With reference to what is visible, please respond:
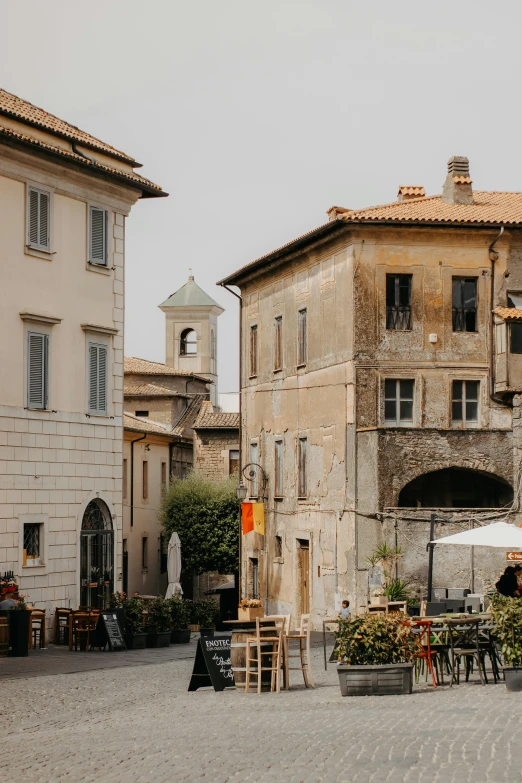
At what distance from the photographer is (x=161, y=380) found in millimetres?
73438

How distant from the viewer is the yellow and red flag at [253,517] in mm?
44438

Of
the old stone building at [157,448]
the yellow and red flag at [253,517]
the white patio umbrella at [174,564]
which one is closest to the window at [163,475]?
the old stone building at [157,448]

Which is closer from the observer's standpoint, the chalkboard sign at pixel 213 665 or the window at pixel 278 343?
the chalkboard sign at pixel 213 665

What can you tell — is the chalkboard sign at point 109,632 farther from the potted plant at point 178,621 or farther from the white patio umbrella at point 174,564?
the white patio umbrella at point 174,564

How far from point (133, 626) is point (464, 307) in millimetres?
15880

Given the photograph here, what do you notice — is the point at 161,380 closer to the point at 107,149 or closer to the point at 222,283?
the point at 222,283

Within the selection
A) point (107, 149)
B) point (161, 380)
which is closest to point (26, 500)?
point (107, 149)

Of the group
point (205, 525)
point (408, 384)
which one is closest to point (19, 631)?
point (408, 384)

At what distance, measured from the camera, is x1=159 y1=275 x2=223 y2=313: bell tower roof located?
94250mm

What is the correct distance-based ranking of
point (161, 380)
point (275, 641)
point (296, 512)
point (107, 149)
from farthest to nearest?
1. point (161, 380)
2. point (296, 512)
3. point (107, 149)
4. point (275, 641)

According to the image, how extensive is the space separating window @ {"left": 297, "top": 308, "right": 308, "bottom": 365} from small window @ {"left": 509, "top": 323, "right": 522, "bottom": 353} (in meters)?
6.78

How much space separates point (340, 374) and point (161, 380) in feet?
115

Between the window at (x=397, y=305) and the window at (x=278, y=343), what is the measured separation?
6.19 m

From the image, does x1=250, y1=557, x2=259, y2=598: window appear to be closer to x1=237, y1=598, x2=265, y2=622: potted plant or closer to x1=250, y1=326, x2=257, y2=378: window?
x1=250, y1=326, x2=257, y2=378: window
